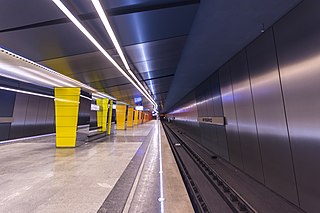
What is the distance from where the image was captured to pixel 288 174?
310 cm

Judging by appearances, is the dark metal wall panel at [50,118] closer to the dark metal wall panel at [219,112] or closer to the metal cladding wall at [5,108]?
the metal cladding wall at [5,108]

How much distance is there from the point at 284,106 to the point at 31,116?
1468cm

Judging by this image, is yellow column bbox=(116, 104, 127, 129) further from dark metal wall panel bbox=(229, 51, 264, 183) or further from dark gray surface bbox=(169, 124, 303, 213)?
dark metal wall panel bbox=(229, 51, 264, 183)

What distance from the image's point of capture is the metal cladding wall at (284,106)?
257 centimetres

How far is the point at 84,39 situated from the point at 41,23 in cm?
93

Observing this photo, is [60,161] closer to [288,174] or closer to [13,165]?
[13,165]

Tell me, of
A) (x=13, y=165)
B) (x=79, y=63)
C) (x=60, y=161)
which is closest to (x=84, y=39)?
(x=79, y=63)

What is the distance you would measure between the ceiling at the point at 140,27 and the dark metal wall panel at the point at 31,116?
850 centimetres

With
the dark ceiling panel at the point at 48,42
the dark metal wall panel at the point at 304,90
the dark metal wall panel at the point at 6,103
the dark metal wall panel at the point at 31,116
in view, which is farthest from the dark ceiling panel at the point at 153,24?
the dark metal wall panel at the point at 31,116

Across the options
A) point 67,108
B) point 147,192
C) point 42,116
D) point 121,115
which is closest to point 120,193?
point 147,192

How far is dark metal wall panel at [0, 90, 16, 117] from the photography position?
955cm

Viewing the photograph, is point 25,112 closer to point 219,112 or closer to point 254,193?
point 219,112

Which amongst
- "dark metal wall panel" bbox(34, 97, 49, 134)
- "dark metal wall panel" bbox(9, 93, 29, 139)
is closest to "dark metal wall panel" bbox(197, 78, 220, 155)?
"dark metal wall panel" bbox(9, 93, 29, 139)

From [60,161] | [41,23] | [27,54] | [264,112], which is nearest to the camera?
[41,23]
